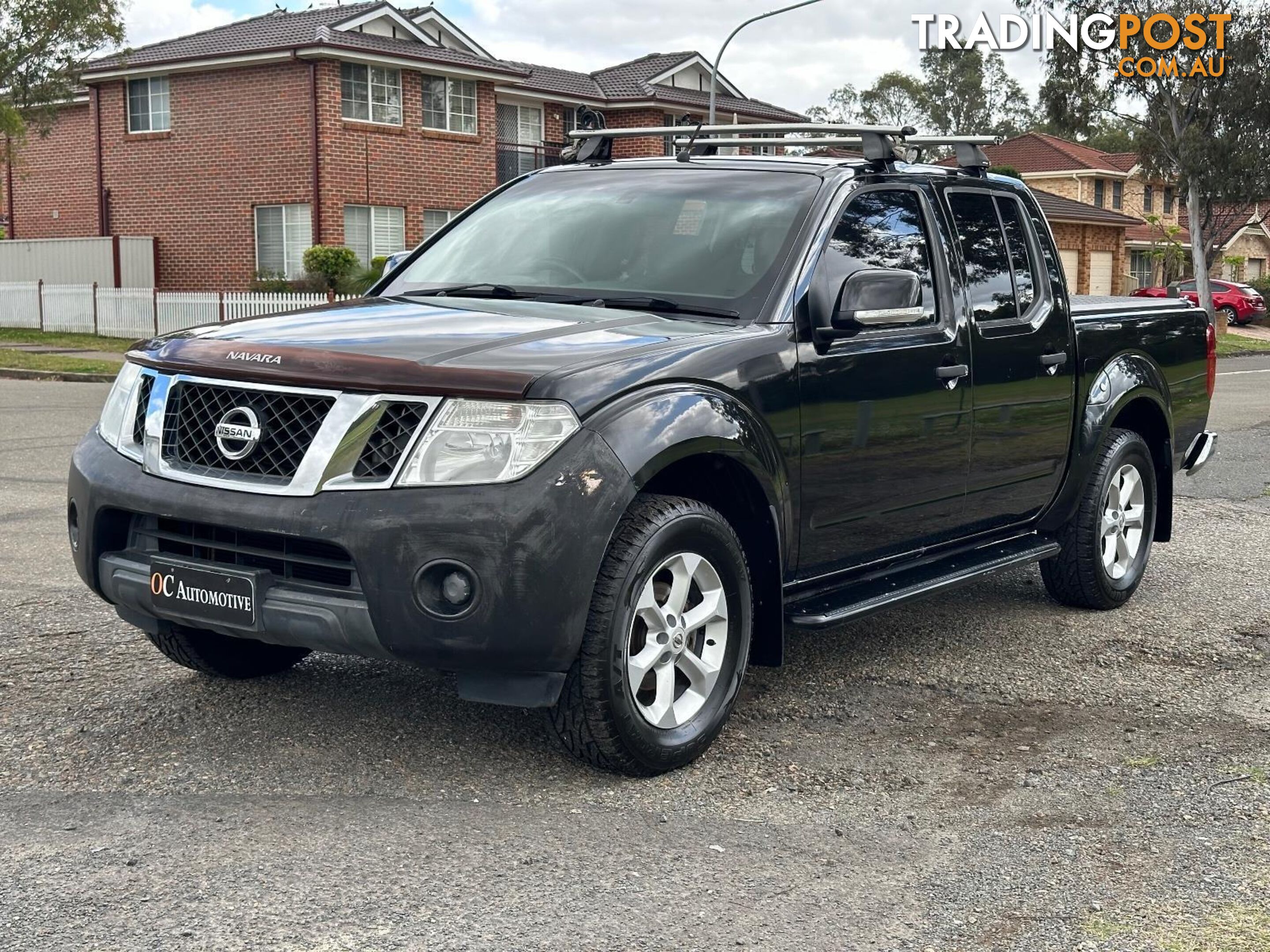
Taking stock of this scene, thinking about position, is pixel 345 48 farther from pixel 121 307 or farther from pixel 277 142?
pixel 121 307

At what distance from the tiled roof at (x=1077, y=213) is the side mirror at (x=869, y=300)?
48764mm

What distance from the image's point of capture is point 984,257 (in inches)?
250

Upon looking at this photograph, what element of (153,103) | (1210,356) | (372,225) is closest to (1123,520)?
(1210,356)

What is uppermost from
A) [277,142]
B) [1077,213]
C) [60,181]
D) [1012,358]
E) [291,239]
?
[277,142]

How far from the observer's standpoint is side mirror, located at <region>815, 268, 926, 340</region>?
16.9 feet

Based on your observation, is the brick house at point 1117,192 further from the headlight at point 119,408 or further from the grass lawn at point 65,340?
the headlight at point 119,408

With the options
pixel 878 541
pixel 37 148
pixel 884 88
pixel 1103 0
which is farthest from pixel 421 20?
pixel 884 88

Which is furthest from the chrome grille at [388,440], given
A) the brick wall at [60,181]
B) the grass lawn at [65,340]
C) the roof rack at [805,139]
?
the brick wall at [60,181]

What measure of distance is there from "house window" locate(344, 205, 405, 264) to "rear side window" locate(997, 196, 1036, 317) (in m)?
28.5

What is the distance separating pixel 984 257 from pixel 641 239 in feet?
5.20

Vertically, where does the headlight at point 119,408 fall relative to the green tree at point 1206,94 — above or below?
below

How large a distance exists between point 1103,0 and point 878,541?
137ft

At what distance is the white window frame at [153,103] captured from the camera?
35.5m

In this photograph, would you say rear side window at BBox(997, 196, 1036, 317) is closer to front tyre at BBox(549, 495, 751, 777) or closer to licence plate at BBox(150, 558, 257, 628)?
front tyre at BBox(549, 495, 751, 777)
